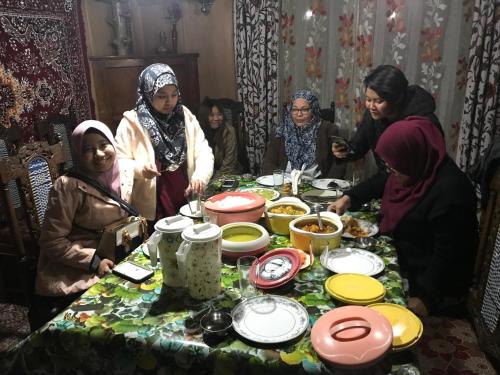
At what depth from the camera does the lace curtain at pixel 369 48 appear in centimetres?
295

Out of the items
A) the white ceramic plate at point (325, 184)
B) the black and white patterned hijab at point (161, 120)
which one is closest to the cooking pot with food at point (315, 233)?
the white ceramic plate at point (325, 184)

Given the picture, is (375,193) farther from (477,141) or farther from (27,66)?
(27,66)

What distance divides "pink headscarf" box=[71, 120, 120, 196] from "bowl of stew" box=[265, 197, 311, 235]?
76cm

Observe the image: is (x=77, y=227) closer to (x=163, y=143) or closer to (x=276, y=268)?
(x=163, y=143)

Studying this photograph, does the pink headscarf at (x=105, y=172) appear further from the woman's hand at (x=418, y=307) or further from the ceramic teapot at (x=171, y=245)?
the woman's hand at (x=418, y=307)

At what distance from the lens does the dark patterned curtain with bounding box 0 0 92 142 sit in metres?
2.69

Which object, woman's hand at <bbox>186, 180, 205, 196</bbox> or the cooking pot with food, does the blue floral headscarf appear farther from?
the cooking pot with food

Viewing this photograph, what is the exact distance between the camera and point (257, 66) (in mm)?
3666

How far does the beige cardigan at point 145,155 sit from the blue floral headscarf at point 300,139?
944 millimetres

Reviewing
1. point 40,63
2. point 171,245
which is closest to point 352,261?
point 171,245

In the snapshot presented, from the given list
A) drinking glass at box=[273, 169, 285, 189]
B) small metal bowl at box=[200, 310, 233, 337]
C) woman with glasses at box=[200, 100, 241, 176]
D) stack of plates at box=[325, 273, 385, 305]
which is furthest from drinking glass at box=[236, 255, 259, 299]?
woman with glasses at box=[200, 100, 241, 176]

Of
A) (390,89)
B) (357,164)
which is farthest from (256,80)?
(390,89)

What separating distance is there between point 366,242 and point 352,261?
17cm

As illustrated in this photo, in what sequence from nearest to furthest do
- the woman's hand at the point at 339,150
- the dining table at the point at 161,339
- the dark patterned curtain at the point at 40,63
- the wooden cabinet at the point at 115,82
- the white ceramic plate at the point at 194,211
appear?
the dining table at the point at 161,339
the white ceramic plate at the point at 194,211
the woman's hand at the point at 339,150
the dark patterned curtain at the point at 40,63
the wooden cabinet at the point at 115,82
